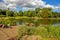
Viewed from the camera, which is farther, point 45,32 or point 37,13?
point 37,13

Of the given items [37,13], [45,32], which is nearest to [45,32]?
[45,32]

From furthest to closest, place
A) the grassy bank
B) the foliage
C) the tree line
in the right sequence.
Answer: the tree line → the foliage → the grassy bank

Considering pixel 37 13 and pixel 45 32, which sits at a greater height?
pixel 45 32

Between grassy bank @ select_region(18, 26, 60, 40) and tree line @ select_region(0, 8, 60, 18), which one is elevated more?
grassy bank @ select_region(18, 26, 60, 40)

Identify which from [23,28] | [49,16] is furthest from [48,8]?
[23,28]

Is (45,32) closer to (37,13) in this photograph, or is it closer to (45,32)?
(45,32)

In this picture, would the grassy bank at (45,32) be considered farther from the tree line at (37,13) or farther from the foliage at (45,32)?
the tree line at (37,13)

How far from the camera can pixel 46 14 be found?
9381 centimetres

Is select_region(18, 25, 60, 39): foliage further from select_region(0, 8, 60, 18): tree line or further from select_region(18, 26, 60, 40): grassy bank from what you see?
select_region(0, 8, 60, 18): tree line

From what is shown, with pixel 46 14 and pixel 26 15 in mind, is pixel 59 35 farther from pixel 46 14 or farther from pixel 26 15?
pixel 26 15

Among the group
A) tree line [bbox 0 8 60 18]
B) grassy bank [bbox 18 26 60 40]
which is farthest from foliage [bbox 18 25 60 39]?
tree line [bbox 0 8 60 18]

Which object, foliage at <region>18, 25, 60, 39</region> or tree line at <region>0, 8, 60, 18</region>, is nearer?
foliage at <region>18, 25, 60, 39</region>

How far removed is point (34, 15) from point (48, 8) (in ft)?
29.0

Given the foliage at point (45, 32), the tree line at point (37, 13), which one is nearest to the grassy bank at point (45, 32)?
the foliage at point (45, 32)
